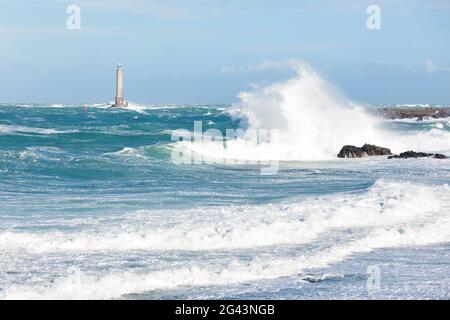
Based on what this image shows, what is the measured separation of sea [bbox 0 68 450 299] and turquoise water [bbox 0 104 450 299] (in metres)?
0.02

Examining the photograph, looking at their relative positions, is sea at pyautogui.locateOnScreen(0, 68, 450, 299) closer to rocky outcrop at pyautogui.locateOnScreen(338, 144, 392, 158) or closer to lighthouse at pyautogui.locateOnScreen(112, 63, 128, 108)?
rocky outcrop at pyautogui.locateOnScreen(338, 144, 392, 158)

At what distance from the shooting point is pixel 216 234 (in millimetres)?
10984

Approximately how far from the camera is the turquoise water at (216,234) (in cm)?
828

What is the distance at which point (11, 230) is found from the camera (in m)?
11.2

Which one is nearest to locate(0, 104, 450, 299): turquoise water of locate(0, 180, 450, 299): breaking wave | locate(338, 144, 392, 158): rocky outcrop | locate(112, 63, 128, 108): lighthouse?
locate(0, 180, 450, 299): breaking wave

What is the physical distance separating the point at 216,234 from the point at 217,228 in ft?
1.19

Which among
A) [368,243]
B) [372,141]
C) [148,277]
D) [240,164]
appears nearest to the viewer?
[148,277]

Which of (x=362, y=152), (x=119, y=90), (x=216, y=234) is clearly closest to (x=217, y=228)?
(x=216, y=234)

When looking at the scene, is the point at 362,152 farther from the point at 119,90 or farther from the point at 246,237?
the point at 119,90

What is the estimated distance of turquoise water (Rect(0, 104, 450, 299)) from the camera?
8.28 m

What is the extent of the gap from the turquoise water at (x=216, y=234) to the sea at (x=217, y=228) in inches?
1.0

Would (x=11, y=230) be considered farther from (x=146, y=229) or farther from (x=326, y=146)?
(x=326, y=146)

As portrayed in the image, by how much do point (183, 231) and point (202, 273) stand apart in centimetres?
236

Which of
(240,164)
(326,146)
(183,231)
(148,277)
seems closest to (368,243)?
(183,231)
